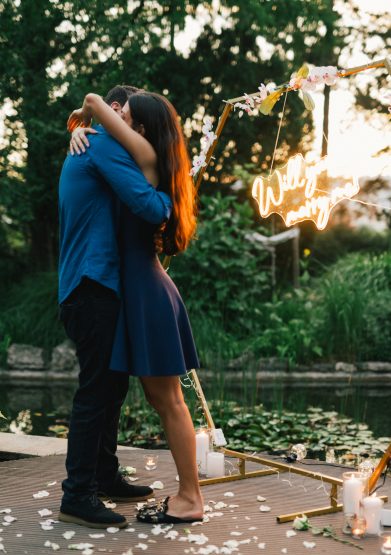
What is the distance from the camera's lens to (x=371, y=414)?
604cm

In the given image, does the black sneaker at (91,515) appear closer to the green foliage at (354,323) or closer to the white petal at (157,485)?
the white petal at (157,485)

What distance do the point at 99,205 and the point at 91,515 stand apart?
1174 millimetres

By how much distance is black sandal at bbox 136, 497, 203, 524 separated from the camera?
2.92m

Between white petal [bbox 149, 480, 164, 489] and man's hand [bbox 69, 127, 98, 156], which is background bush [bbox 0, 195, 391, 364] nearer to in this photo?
white petal [bbox 149, 480, 164, 489]

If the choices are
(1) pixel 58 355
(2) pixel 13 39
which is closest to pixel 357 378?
(1) pixel 58 355

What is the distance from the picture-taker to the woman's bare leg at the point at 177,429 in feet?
9.54

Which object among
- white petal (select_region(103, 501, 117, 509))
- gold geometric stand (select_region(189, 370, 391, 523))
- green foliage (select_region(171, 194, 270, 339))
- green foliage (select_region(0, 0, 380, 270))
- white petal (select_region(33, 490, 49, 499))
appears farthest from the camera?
green foliage (select_region(0, 0, 380, 270))

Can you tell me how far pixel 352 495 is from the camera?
288 centimetres

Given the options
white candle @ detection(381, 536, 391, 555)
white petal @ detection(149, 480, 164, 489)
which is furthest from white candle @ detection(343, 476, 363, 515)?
white petal @ detection(149, 480, 164, 489)

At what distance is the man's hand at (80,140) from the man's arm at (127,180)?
4 cm

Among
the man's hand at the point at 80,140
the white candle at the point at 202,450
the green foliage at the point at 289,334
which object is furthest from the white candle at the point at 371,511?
the green foliage at the point at 289,334

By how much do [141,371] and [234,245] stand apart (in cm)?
604

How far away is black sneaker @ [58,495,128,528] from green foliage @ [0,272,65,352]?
19.1ft

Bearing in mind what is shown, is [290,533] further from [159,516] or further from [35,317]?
[35,317]
